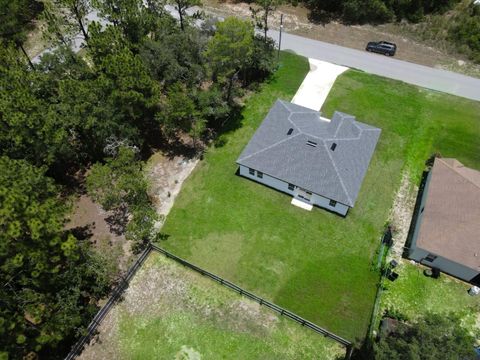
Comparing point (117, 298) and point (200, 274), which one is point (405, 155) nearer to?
point (200, 274)

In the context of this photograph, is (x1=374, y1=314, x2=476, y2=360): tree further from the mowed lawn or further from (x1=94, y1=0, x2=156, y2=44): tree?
(x1=94, y1=0, x2=156, y2=44): tree

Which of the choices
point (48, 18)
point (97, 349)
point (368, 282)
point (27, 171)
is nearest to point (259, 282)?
point (368, 282)

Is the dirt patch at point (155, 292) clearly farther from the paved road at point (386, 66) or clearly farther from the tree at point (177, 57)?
the paved road at point (386, 66)

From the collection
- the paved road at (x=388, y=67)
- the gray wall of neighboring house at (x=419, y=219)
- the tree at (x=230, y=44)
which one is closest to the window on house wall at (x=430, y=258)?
the gray wall of neighboring house at (x=419, y=219)

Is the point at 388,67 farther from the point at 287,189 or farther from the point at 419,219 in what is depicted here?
the point at 287,189

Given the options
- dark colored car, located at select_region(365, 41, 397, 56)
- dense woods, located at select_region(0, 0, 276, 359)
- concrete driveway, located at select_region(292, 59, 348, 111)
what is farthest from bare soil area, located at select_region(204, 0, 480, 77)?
dense woods, located at select_region(0, 0, 276, 359)

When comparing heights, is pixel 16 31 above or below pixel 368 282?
above

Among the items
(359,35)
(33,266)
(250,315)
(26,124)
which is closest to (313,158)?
(250,315)
